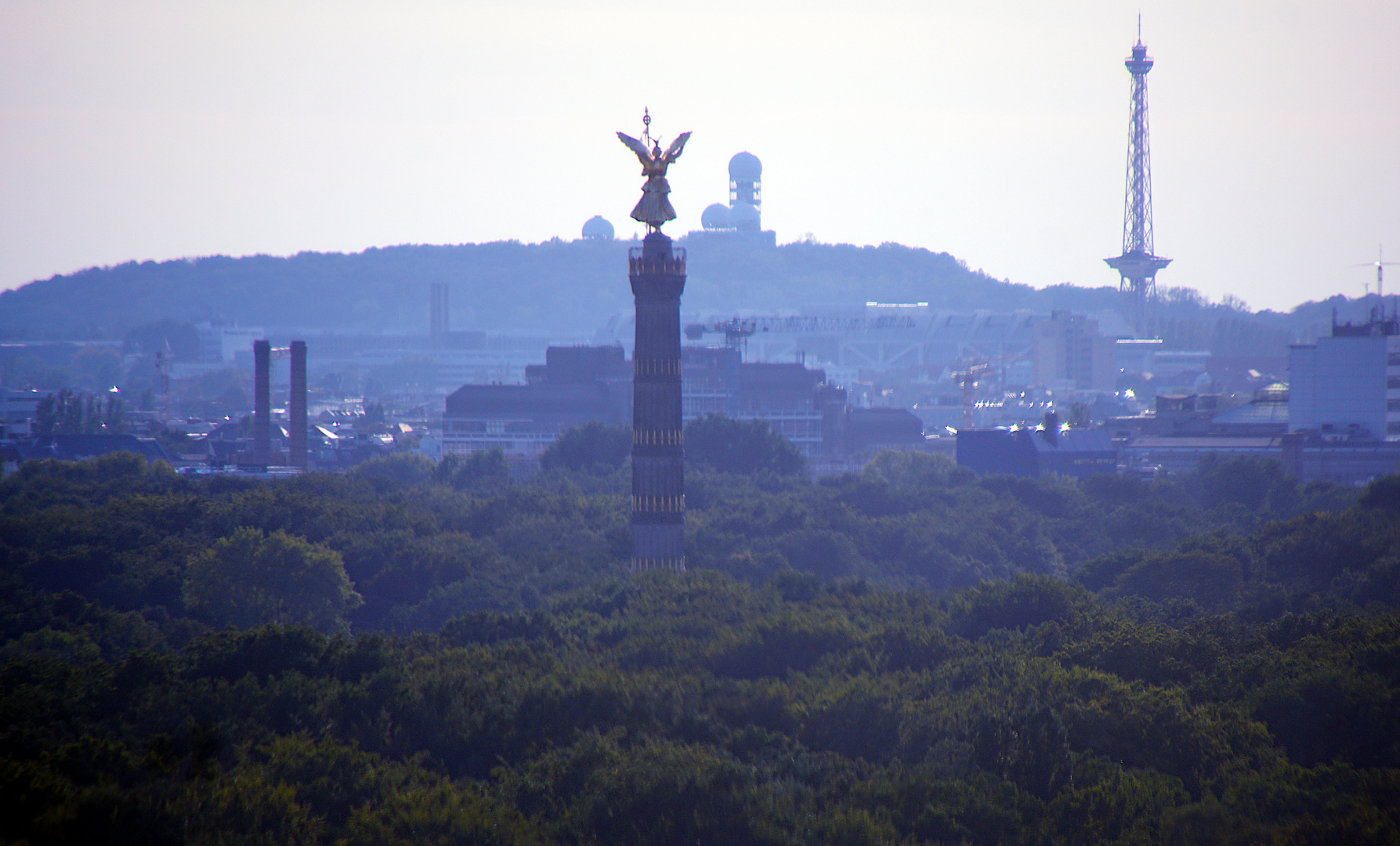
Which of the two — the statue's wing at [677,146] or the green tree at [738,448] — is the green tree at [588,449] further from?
the statue's wing at [677,146]

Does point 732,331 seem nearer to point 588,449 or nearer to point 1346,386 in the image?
point 588,449

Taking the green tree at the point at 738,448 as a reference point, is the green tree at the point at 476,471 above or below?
below

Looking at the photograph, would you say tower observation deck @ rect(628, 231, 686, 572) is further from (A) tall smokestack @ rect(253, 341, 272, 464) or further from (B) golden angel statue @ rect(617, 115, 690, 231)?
(A) tall smokestack @ rect(253, 341, 272, 464)

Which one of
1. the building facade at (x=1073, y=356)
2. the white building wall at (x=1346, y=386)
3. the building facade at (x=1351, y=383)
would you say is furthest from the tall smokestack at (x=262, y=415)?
the building facade at (x=1073, y=356)

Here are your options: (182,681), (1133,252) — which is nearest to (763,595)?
(182,681)

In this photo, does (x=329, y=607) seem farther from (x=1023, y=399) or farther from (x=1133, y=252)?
(x=1133, y=252)
